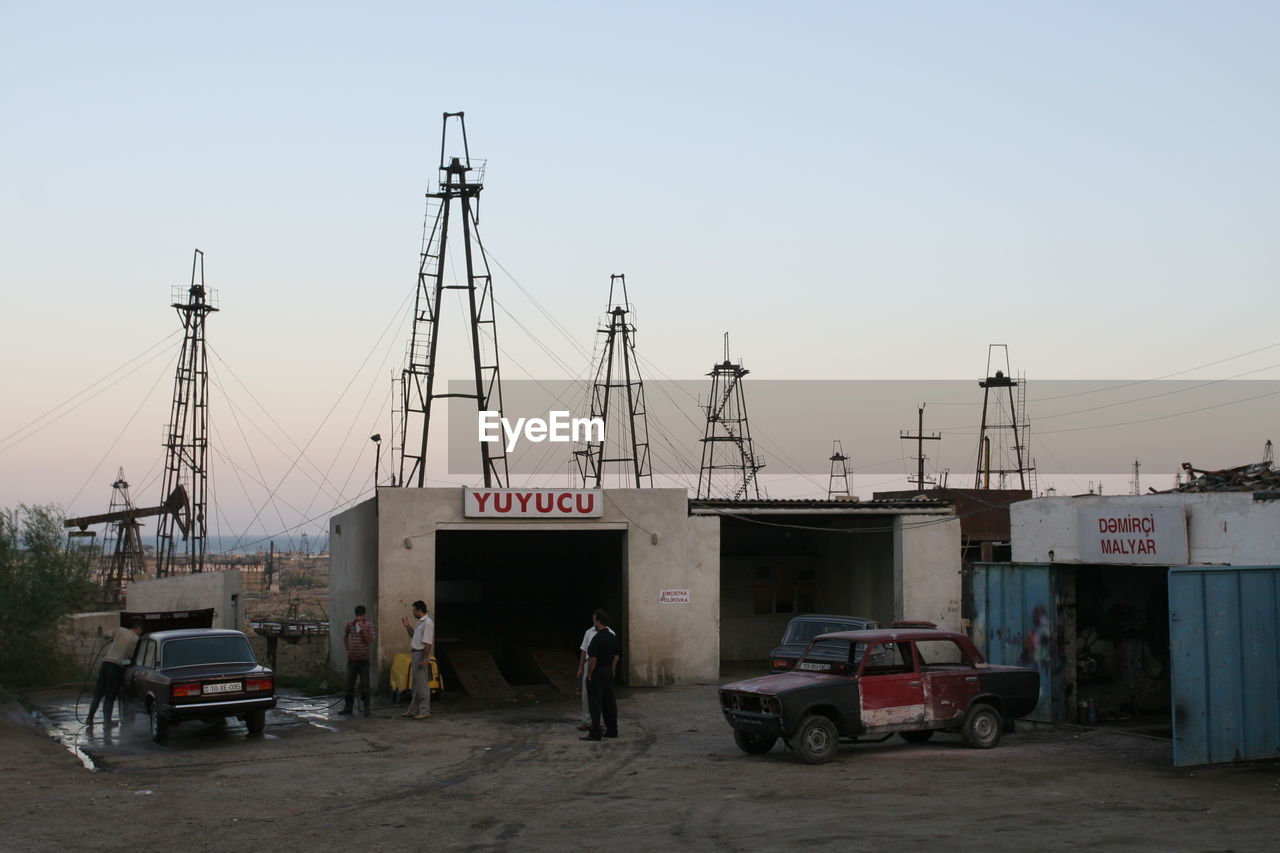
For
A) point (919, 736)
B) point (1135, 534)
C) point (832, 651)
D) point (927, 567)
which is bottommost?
point (919, 736)

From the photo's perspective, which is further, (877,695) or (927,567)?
(927,567)

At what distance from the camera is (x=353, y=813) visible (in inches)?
458

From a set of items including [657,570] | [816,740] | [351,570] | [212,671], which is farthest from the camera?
[351,570]

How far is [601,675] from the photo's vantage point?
54.0 ft

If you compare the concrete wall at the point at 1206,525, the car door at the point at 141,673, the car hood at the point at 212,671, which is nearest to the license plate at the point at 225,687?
the car hood at the point at 212,671

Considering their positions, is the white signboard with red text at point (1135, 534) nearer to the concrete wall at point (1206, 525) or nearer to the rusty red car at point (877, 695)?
the concrete wall at point (1206, 525)

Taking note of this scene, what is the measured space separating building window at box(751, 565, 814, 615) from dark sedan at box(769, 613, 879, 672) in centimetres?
1031

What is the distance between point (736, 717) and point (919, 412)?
182 ft

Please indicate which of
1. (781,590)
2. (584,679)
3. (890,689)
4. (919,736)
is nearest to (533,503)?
(584,679)

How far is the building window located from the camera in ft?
108

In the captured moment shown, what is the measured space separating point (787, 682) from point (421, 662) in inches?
287

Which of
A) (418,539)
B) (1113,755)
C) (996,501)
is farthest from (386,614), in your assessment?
(996,501)

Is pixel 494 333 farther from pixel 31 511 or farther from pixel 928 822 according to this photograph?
pixel 928 822

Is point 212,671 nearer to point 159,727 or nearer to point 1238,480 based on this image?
point 159,727
